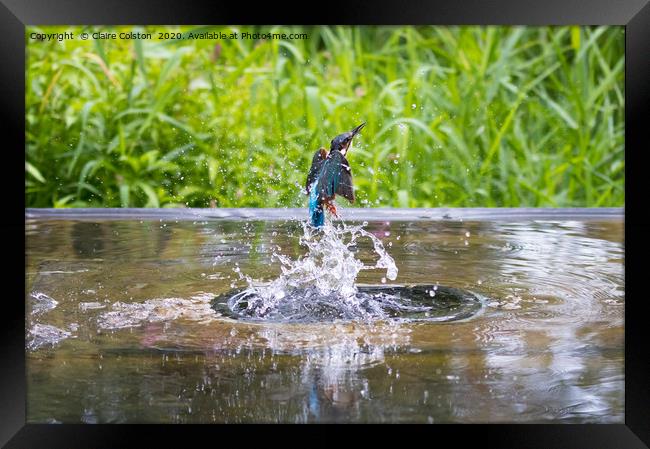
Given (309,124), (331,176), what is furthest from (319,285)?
(309,124)

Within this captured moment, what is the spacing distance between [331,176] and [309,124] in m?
2.07

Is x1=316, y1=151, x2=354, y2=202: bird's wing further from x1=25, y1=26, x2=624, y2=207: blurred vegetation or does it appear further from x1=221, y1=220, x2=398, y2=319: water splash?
x1=25, y1=26, x2=624, y2=207: blurred vegetation

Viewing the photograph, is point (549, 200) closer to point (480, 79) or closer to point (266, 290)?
point (480, 79)

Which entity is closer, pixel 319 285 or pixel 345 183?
pixel 345 183

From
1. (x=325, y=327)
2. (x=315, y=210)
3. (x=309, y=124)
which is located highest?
(x=309, y=124)

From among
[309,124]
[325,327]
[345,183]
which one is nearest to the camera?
[325,327]

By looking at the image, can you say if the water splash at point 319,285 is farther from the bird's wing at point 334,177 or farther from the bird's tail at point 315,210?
the bird's wing at point 334,177

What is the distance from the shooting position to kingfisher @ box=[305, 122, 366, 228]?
7.39ft

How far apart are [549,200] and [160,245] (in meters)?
1.99

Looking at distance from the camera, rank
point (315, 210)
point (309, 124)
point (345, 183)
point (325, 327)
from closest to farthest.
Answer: point (325, 327) → point (345, 183) → point (315, 210) → point (309, 124)

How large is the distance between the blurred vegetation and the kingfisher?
180cm

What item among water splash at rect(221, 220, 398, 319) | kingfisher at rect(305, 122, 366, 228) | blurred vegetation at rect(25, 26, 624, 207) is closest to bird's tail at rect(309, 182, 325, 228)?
kingfisher at rect(305, 122, 366, 228)

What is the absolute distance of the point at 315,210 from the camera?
238 centimetres

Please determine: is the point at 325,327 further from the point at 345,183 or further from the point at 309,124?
the point at 309,124
